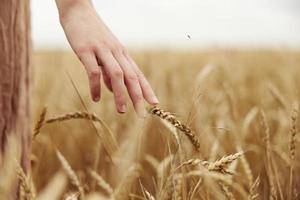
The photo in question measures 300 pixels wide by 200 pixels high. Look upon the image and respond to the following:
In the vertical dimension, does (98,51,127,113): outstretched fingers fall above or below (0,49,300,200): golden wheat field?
above

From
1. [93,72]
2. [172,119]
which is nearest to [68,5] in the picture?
[93,72]

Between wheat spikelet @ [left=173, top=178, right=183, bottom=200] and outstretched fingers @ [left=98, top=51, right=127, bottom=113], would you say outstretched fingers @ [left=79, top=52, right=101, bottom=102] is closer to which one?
outstretched fingers @ [left=98, top=51, right=127, bottom=113]

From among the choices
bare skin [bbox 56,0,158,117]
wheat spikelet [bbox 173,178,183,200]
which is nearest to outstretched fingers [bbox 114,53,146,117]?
bare skin [bbox 56,0,158,117]

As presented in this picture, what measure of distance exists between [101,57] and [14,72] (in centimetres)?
25

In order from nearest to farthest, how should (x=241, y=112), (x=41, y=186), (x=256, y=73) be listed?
1. (x=41, y=186)
2. (x=241, y=112)
3. (x=256, y=73)

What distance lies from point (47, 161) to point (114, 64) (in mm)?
1021

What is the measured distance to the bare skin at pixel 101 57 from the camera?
79cm

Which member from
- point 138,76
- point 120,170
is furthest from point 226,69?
point 120,170

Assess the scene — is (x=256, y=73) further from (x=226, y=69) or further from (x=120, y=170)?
(x=120, y=170)

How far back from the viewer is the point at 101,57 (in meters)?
→ 0.81

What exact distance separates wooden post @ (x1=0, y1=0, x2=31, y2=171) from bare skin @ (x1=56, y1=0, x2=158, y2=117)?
162mm

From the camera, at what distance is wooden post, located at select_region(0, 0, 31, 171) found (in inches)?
38.6

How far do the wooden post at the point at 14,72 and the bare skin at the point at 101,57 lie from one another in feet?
0.53

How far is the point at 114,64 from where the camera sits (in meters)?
0.79
